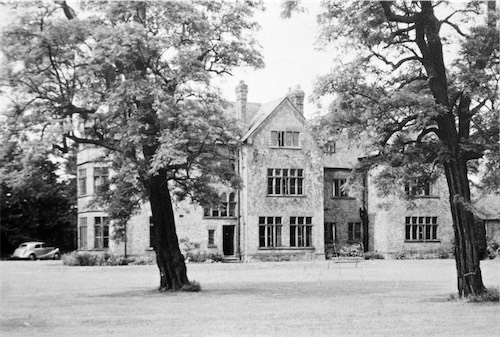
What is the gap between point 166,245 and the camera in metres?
23.5

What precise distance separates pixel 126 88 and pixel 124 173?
258 centimetres

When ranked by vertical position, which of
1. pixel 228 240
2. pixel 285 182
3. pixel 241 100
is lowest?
pixel 228 240

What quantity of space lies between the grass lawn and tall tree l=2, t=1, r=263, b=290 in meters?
3.77

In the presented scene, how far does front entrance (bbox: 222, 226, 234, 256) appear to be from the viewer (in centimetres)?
4734

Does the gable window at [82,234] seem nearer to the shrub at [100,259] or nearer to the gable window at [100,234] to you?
the gable window at [100,234]

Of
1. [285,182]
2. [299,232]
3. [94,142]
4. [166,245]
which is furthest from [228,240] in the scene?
[94,142]

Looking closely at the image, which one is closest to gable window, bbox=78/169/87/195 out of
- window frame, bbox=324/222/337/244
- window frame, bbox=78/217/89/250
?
window frame, bbox=78/217/89/250

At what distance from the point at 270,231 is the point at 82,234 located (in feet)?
42.5

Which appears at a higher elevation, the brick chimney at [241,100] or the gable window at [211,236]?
the brick chimney at [241,100]

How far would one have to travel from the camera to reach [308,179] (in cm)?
4819

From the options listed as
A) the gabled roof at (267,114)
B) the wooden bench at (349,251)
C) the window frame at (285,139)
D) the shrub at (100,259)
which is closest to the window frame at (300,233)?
the wooden bench at (349,251)

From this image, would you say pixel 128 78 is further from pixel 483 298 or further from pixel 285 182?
pixel 285 182

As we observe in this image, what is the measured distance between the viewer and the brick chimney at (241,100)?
4800cm

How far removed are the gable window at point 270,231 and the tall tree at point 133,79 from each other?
80.0 feet
